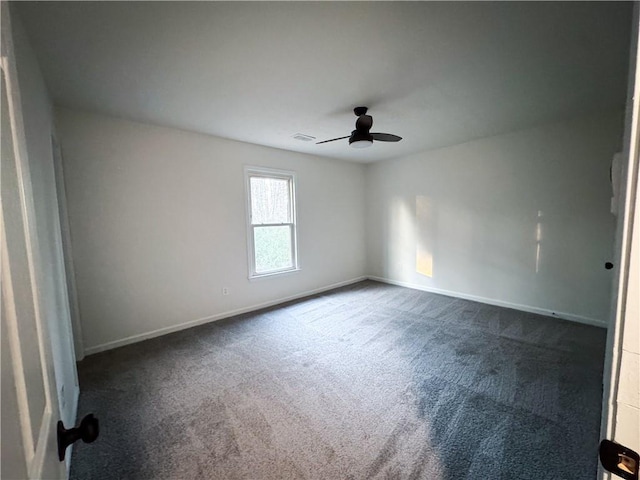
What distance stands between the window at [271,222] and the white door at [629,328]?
3.82 meters

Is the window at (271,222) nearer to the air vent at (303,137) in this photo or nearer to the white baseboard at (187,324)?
the white baseboard at (187,324)

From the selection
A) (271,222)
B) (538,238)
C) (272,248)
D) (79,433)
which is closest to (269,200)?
(271,222)

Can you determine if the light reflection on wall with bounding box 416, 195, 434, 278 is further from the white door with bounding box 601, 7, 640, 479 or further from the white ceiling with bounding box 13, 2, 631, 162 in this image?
the white door with bounding box 601, 7, 640, 479

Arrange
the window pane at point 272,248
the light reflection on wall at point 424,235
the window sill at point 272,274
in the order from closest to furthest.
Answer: the window sill at point 272,274 → the window pane at point 272,248 → the light reflection on wall at point 424,235

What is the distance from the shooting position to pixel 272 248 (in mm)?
4316

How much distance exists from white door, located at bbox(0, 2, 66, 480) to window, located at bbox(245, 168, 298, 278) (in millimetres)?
3364

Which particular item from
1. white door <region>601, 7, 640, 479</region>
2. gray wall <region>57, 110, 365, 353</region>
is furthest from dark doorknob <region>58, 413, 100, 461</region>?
gray wall <region>57, 110, 365, 353</region>

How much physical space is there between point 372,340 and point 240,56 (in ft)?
9.53

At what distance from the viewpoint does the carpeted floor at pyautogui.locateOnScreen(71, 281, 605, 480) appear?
1.52 meters

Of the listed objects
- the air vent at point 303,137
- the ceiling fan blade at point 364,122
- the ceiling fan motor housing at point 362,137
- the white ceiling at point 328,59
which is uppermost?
the white ceiling at point 328,59

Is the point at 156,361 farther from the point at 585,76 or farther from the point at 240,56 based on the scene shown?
the point at 585,76

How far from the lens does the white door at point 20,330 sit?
418 millimetres

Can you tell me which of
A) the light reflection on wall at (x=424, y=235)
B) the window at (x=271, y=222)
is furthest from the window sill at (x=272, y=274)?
the light reflection on wall at (x=424, y=235)

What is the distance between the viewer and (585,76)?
2227mm
